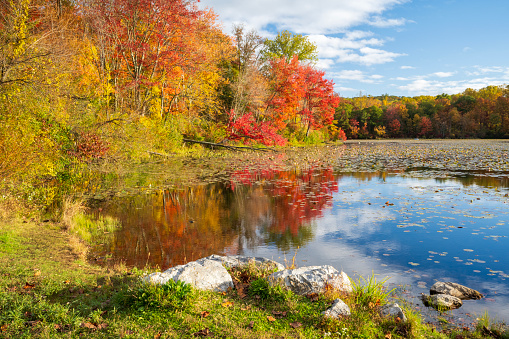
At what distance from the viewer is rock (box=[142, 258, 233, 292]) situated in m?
4.68

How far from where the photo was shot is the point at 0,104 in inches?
339

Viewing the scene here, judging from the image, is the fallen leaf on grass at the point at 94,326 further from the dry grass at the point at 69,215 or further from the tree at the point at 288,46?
the tree at the point at 288,46

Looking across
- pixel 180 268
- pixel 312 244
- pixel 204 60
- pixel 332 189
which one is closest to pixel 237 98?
pixel 204 60

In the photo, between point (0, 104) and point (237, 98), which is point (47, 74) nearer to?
point (0, 104)

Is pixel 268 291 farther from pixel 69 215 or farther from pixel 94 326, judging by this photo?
pixel 69 215

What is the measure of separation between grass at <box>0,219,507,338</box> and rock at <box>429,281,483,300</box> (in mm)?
809

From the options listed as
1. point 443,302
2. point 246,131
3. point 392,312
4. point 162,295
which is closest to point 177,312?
point 162,295

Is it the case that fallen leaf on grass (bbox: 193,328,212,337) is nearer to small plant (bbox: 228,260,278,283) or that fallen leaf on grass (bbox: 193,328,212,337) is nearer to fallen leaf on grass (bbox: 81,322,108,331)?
fallen leaf on grass (bbox: 81,322,108,331)

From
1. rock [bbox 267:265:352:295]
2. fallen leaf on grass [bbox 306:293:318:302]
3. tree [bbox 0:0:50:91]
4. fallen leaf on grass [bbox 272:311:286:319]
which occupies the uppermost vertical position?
tree [bbox 0:0:50:91]

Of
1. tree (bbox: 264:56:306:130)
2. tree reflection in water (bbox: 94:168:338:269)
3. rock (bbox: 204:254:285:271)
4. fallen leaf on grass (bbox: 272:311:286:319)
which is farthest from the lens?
tree (bbox: 264:56:306:130)

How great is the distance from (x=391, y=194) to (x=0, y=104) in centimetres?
1279

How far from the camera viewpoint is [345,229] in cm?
888

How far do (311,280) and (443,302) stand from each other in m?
1.87

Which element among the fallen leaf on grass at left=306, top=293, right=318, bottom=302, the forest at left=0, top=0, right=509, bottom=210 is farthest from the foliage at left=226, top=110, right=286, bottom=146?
the fallen leaf on grass at left=306, top=293, right=318, bottom=302
